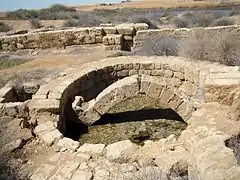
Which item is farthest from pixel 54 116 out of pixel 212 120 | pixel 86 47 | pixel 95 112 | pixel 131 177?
pixel 86 47

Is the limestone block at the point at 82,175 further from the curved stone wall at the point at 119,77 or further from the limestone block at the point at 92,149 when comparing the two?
the curved stone wall at the point at 119,77

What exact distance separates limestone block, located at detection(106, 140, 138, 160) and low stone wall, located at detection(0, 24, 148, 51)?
776 centimetres

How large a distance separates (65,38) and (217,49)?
6.43 meters

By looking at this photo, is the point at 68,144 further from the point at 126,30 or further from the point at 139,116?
the point at 126,30

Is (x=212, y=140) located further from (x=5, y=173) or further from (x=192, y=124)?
(x=5, y=173)

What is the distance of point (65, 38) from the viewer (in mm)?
12250

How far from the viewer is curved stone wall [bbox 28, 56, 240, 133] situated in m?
6.30

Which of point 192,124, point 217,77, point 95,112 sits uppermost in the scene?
point 217,77

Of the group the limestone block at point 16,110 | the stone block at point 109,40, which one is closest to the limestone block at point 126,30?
the stone block at point 109,40

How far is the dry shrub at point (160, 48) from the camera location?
10.3m

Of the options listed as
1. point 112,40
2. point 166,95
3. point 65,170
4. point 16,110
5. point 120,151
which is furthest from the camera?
point 112,40

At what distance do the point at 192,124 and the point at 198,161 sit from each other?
1.47 meters

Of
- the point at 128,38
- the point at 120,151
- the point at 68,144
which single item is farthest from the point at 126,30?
the point at 120,151

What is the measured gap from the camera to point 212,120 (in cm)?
486
